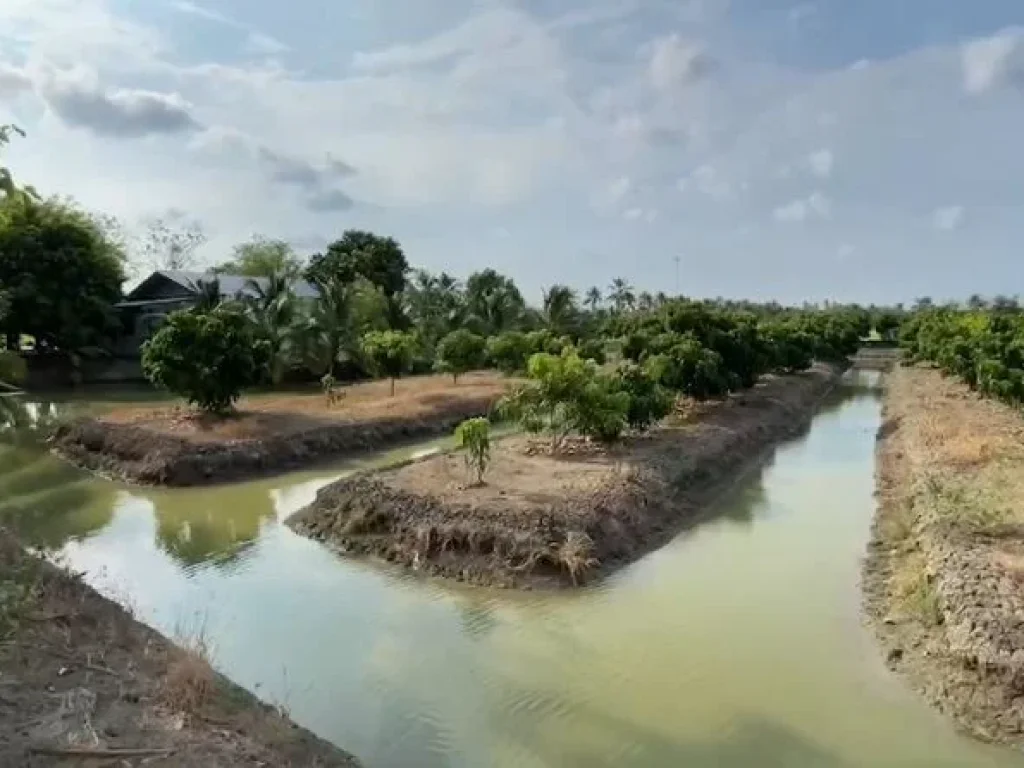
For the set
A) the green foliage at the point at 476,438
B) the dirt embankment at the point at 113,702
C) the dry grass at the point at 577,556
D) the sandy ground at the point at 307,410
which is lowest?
the dry grass at the point at 577,556

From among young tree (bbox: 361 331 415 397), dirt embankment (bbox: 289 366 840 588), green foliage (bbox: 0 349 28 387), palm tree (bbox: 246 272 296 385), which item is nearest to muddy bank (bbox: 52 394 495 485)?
dirt embankment (bbox: 289 366 840 588)

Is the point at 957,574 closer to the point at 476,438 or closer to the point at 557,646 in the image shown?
the point at 557,646

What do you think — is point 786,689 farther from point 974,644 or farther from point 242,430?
point 242,430

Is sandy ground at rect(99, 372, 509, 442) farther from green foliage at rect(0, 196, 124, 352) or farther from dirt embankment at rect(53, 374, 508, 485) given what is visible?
green foliage at rect(0, 196, 124, 352)

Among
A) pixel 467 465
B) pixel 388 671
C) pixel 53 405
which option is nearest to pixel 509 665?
pixel 388 671

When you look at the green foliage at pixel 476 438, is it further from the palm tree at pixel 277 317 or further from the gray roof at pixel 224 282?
the gray roof at pixel 224 282

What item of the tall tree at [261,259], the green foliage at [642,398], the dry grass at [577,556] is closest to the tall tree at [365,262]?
the tall tree at [261,259]

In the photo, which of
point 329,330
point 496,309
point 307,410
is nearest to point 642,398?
point 307,410
